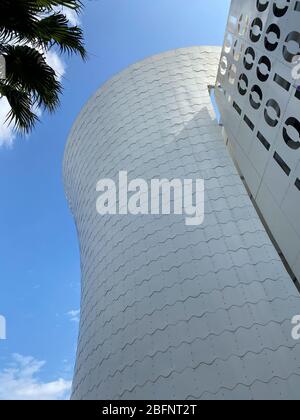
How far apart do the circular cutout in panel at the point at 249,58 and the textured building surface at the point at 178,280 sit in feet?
12.6

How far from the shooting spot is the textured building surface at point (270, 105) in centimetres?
902

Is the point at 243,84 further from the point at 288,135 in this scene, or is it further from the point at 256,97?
the point at 288,135

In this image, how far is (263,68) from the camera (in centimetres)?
1041

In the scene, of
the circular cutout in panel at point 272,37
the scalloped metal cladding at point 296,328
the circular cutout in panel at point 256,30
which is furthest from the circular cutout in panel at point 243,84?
the scalloped metal cladding at point 296,328

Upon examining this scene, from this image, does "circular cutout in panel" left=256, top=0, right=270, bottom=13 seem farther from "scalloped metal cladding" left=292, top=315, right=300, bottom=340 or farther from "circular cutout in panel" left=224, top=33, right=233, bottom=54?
"scalloped metal cladding" left=292, top=315, right=300, bottom=340

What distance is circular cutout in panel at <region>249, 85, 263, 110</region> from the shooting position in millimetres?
10809

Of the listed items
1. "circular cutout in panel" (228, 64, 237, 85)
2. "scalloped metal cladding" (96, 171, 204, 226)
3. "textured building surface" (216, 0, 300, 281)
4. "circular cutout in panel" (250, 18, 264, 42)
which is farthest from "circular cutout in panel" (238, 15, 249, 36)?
"scalloped metal cladding" (96, 171, 204, 226)

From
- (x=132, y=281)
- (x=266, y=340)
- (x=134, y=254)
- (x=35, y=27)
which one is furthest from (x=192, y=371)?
(x=35, y=27)

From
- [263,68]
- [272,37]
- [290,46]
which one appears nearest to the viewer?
[290,46]

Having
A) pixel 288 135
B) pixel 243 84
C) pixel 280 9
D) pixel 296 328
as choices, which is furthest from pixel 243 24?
pixel 296 328

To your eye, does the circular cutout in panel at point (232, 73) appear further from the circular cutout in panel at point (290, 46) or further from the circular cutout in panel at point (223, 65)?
the circular cutout in panel at point (290, 46)

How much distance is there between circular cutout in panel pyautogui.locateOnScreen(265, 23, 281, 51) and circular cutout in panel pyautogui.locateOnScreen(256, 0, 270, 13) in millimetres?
616

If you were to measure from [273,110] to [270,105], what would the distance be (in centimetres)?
23
